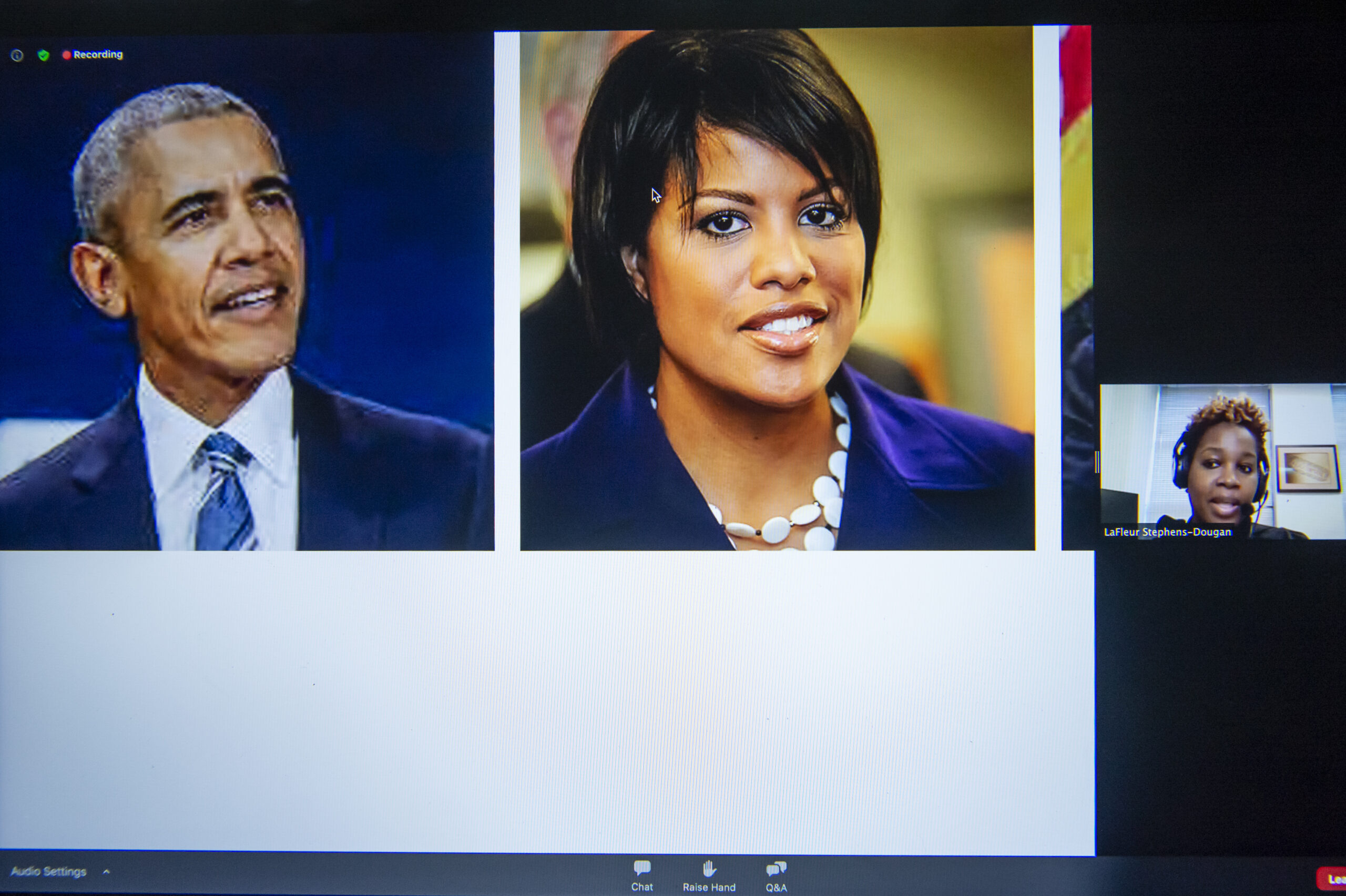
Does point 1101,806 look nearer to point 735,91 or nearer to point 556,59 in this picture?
point 735,91

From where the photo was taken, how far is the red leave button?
2.75 feet

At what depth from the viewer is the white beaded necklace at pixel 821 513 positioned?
2.79ft

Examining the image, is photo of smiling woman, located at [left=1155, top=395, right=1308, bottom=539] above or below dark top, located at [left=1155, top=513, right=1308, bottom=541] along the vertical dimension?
above

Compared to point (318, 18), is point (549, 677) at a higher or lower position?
lower

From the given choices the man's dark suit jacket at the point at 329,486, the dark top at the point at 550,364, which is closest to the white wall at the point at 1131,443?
the dark top at the point at 550,364

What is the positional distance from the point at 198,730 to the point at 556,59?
0.77 meters

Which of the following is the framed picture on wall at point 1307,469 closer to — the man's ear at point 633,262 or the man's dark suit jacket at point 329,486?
the man's ear at point 633,262

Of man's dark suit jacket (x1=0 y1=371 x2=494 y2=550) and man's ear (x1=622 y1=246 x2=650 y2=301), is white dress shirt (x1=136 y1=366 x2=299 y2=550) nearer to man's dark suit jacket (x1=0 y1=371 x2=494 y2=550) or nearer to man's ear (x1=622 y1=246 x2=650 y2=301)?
man's dark suit jacket (x1=0 y1=371 x2=494 y2=550)

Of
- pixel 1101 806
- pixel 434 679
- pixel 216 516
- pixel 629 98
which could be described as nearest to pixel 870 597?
pixel 1101 806

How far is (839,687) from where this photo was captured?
0.84 m

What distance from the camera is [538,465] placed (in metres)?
0.86

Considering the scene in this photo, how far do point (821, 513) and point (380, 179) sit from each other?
562 millimetres

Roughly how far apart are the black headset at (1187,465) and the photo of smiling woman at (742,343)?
0.48ft

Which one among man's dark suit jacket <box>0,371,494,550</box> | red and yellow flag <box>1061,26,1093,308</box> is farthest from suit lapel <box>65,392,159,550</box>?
red and yellow flag <box>1061,26,1093,308</box>
